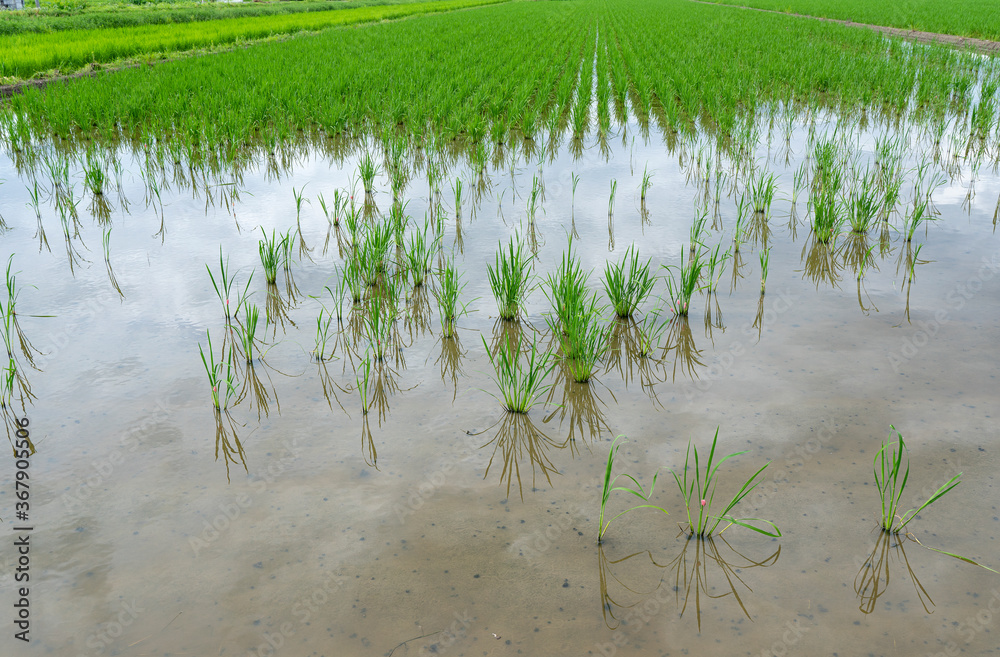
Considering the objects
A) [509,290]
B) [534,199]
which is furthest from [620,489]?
[534,199]

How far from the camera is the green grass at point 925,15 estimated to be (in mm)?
15727

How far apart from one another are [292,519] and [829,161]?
15.2 feet

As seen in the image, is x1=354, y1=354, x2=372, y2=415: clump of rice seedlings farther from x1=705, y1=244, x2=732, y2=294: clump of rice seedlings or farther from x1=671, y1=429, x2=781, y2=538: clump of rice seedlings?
x1=705, y1=244, x2=732, y2=294: clump of rice seedlings

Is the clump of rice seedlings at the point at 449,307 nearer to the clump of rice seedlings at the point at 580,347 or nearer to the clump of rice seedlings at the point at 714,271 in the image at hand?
the clump of rice seedlings at the point at 580,347

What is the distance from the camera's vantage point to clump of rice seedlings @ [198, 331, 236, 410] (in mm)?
2504

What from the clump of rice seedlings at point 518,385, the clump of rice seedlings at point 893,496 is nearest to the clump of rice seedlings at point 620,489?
the clump of rice seedlings at point 518,385

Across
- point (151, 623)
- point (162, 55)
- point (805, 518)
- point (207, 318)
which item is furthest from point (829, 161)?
point (162, 55)

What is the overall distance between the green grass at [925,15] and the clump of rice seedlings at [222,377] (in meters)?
17.2

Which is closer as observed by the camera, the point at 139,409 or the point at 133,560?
the point at 133,560

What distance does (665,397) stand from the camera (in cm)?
262

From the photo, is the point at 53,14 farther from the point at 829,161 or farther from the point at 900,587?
the point at 900,587

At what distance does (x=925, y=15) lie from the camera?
62.0 ft

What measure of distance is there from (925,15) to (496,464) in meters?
22.4

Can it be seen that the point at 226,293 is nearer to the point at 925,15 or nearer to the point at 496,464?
the point at 496,464
